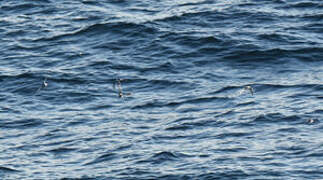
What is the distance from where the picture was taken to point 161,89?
131 feet

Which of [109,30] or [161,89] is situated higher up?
[109,30]

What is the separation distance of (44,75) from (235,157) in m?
11.7

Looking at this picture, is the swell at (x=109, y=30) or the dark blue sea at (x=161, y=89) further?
the swell at (x=109, y=30)

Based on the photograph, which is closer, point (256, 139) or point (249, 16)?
point (256, 139)

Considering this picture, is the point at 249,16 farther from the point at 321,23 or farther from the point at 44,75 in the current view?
the point at 44,75

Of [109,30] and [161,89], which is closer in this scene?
[161,89]

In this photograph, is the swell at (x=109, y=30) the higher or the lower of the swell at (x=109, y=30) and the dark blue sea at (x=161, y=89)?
the higher

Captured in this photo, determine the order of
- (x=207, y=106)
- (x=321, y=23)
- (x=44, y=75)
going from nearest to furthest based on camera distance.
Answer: (x=207, y=106) → (x=44, y=75) → (x=321, y=23)

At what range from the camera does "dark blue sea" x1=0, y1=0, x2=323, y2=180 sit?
108 feet

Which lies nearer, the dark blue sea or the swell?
the dark blue sea

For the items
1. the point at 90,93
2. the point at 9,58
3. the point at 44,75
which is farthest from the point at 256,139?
the point at 9,58

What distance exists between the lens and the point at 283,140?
34031 mm

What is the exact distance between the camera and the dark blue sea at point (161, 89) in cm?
3303

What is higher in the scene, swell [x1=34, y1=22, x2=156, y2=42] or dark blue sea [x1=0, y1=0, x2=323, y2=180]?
swell [x1=34, y1=22, x2=156, y2=42]
